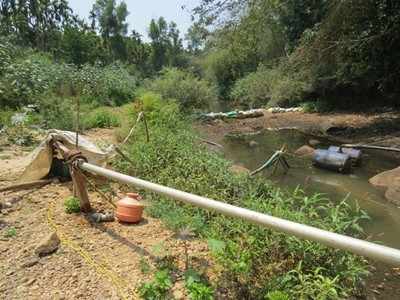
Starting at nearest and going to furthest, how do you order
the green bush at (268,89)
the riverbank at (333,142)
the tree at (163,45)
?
the riverbank at (333,142), the green bush at (268,89), the tree at (163,45)

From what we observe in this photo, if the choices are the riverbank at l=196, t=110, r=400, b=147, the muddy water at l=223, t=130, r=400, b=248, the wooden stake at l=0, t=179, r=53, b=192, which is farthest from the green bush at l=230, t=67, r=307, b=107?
the wooden stake at l=0, t=179, r=53, b=192

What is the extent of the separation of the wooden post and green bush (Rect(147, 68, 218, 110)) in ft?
37.4

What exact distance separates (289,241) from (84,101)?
1075cm

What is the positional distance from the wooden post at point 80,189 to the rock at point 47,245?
59 centimetres

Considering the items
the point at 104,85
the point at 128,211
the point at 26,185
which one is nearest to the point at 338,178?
the point at 128,211

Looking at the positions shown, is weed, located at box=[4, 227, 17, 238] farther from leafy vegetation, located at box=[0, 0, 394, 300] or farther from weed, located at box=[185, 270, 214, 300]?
weed, located at box=[185, 270, 214, 300]

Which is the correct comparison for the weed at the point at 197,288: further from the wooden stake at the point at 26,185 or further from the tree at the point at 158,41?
the tree at the point at 158,41

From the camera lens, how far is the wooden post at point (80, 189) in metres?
3.46

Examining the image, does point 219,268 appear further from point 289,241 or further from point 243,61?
point 243,61

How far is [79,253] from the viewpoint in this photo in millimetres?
2895

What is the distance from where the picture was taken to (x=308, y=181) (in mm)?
7332

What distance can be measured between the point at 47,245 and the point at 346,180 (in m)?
6.25

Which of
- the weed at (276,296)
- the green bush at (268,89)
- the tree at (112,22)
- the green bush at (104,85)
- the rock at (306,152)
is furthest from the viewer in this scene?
the tree at (112,22)

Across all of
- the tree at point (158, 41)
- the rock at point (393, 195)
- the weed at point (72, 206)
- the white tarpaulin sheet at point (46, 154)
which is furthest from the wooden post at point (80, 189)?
the tree at point (158, 41)
